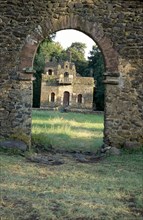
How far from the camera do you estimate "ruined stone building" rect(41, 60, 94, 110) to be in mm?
39000

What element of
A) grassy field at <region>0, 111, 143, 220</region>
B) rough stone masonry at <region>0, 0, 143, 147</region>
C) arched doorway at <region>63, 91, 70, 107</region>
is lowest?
grassy field at <region>0, 111, 143, 220</region>

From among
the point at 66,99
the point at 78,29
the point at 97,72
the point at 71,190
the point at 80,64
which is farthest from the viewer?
the point at 80,64


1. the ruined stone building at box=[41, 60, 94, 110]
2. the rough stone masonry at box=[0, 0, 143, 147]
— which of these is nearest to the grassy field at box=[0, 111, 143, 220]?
the rough stone masonry at box=[0, 0, 143, 147]

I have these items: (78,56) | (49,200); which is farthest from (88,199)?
(78,56)

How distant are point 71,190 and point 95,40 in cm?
489

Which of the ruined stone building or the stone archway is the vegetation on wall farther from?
the stone archway

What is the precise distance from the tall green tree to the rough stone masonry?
28305 millimetres

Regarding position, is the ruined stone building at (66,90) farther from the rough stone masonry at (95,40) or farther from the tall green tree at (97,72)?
the rough stone masonry at (95,40)

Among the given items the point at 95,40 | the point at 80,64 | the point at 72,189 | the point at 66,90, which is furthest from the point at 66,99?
the point at 72,189

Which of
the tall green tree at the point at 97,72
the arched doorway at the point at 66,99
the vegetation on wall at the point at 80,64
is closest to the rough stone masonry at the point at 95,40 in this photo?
the vegetation on wall at the point at 80,64

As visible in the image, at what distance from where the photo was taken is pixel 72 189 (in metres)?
5.63

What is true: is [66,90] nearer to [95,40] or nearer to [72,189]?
[95,40]

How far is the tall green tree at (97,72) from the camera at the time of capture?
4009 cm

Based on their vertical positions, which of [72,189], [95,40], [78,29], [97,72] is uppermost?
[97,72]
